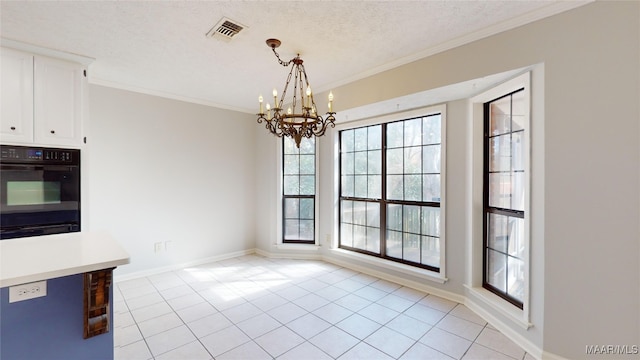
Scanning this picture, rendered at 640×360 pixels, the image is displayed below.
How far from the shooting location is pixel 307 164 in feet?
15.2

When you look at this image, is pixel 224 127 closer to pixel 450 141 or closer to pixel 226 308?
pixel 226 308

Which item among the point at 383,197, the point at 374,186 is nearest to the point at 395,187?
the point at 383,197

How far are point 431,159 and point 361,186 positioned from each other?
1.15 metres

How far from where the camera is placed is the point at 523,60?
85.2 inches

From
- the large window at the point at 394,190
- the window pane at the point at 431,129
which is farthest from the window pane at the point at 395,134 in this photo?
the window pane at the point at 431,129

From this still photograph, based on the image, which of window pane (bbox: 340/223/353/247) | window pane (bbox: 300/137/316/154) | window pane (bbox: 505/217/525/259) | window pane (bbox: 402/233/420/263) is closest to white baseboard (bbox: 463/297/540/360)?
window pane (bbox: 505/217/525/259)

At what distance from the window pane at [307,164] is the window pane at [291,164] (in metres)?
0.07

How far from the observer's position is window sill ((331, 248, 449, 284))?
10.6ft

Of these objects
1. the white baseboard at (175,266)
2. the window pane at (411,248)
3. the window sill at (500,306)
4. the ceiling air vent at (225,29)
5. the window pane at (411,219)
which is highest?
the ceiling air vent at (225,29)

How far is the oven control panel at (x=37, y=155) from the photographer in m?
2.50

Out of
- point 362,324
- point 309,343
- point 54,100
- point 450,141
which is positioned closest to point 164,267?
point 54,100

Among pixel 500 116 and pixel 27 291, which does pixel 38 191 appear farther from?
pixel 500 116

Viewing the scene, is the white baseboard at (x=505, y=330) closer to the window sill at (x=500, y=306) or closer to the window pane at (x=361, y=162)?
the window sill at (x=500, y=306)

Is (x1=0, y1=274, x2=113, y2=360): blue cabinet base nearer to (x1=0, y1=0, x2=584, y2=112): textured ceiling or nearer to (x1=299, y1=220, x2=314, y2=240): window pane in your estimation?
(x1=0, y1=0, x2=584, y2=112): textured ceiling
